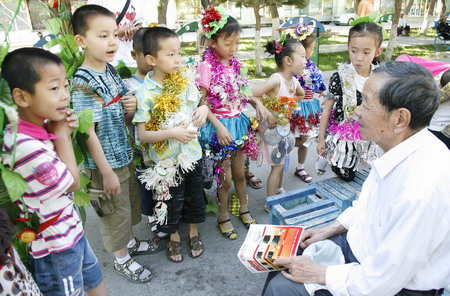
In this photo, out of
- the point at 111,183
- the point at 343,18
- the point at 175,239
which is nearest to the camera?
the point at 111,183

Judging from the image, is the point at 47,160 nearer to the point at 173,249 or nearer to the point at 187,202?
the point at 187,202

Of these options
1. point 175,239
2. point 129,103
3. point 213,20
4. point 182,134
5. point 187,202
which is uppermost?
point 213,20

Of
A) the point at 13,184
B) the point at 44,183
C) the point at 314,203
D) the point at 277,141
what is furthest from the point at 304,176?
the point at 13,184

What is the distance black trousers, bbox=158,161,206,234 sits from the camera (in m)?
2.48

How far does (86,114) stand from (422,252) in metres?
1.71

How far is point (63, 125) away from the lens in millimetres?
1601

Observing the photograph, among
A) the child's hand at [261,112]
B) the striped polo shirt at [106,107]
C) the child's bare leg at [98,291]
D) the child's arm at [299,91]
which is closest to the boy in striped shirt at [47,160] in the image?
the child's bare leg at [98,291]

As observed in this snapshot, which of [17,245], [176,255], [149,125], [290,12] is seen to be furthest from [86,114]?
[290,12]

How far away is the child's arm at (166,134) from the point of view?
7.22 ft

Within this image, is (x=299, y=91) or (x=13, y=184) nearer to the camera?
(x=13, y=184)

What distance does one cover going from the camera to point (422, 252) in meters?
1.27

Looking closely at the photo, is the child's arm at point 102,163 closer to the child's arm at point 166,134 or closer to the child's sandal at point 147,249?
the child's arm at point 166,134

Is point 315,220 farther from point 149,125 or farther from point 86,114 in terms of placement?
point 86,114

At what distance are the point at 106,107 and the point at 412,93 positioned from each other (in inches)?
67.0
